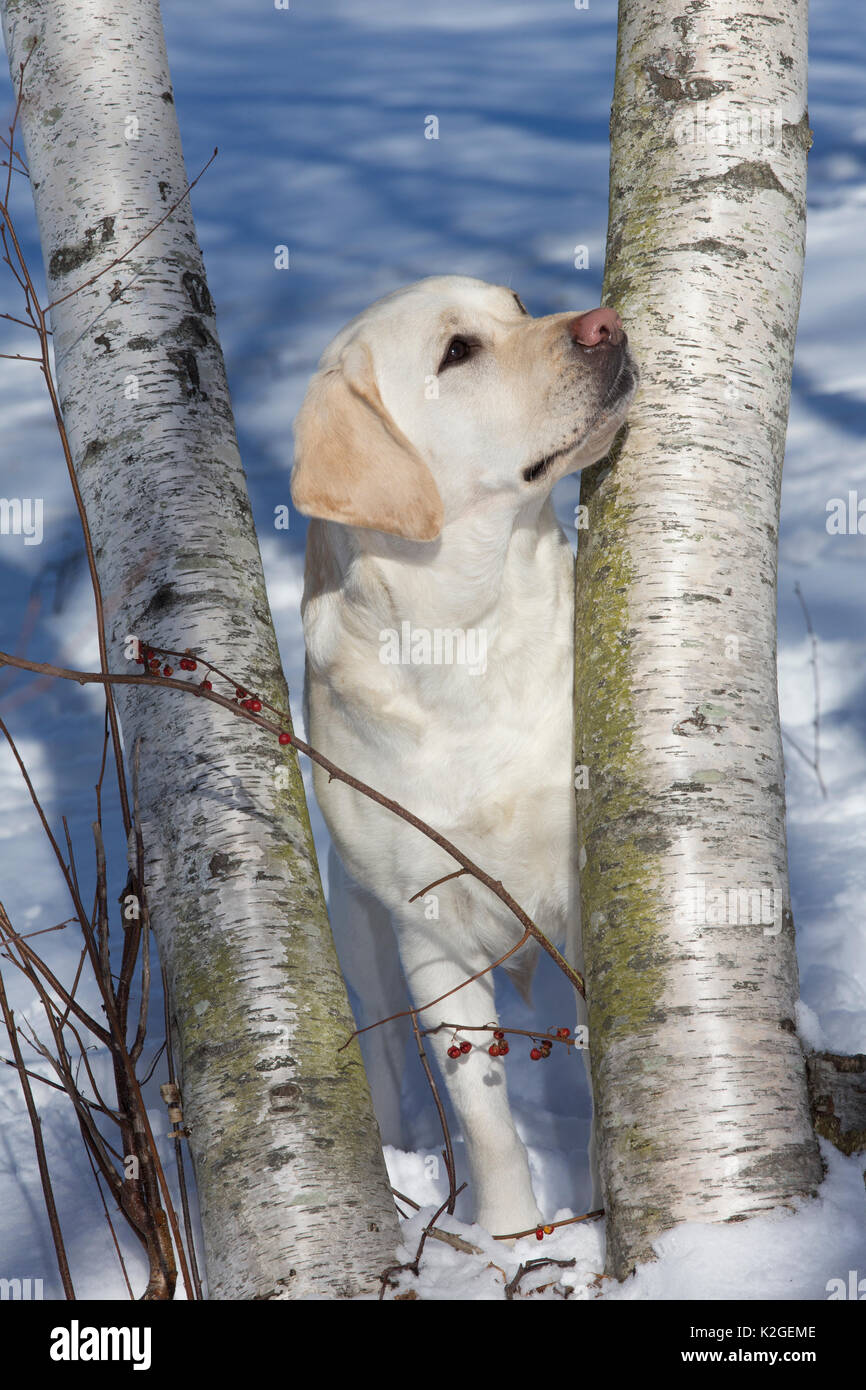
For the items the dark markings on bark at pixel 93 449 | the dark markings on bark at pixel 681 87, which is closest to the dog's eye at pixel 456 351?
the dark markings on bark at pixel 681 87

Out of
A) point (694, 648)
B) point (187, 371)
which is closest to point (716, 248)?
point (694, 648)

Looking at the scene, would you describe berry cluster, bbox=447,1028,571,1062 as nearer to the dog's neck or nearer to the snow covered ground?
the snow covered ground

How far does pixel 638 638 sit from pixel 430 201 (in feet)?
20.8

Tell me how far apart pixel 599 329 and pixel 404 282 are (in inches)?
211

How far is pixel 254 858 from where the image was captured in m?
2.17

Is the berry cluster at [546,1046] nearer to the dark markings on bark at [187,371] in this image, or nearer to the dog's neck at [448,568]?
the dog's neck at [448,568]

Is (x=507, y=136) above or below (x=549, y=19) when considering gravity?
below

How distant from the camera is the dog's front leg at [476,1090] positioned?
275 cm

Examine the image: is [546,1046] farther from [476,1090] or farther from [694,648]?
[694,648]

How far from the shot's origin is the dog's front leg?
2.75 metres

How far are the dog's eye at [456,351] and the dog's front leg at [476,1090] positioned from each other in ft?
3.95

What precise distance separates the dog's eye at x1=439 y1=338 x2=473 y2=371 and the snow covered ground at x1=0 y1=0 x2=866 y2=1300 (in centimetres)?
114

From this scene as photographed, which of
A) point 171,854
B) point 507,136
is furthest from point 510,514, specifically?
point 507,136

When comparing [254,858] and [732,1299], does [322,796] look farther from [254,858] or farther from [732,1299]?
[732,1299]
